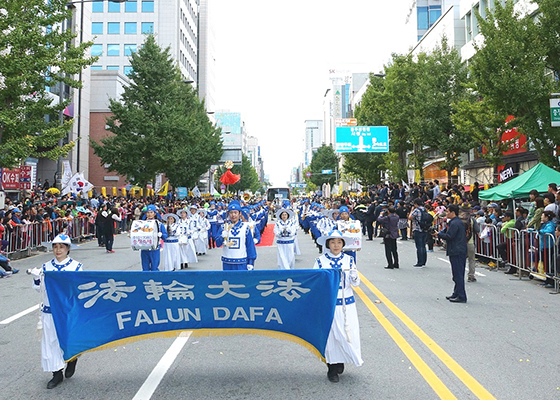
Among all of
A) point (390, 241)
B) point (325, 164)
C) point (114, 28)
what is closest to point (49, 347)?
point (390, 241)

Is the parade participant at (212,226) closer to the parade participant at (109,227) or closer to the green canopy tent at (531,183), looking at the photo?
the parade participant at (109,227)

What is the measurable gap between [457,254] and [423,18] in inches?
2095

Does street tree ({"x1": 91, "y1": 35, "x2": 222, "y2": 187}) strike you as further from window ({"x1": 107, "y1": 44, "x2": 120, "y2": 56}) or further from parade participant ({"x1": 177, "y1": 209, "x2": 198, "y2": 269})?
window ({"x1": 107, "y1": 44, "x2": 120, "y2": 56})

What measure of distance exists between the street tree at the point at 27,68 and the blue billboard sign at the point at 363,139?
22641mm

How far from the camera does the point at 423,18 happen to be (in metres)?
55.8

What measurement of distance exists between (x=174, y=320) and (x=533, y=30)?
54.2ft

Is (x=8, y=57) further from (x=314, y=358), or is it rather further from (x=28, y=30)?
(x=314, y=358)

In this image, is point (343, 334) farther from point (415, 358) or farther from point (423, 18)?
point (423, 18)

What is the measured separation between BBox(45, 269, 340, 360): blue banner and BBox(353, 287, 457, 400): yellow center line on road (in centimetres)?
124

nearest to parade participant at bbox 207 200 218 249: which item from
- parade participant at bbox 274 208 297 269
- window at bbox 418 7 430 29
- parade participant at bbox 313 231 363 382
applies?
parade participant at bbox 274 208 297 269

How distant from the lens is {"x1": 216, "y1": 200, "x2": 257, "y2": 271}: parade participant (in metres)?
7.95

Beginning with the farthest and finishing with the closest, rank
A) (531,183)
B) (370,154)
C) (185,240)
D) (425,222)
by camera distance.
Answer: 1. (370,154)
2. (531,183)
3. (425,222)
4. (185,240)

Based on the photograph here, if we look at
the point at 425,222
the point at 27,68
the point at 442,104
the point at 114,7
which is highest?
the point at 114,7

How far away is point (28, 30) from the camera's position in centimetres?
1645
